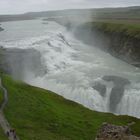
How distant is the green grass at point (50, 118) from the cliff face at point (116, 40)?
1656 inches

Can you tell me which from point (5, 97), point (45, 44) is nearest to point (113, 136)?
point (5, 97)

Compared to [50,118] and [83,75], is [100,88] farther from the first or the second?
[50,118]

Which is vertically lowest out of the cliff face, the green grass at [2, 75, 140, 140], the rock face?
the cliff face

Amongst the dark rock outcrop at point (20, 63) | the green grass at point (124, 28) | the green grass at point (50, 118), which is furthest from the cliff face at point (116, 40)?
the green grass at point (50, 118)

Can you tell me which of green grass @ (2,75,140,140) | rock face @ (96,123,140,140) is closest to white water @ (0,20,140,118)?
green grass @ (2,75,140,140)

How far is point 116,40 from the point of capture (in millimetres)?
115625

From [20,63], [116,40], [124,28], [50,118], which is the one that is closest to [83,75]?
[20,63]

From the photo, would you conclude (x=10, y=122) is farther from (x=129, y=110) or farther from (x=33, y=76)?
(x=33, y=76)

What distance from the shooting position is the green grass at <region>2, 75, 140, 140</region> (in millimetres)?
37750

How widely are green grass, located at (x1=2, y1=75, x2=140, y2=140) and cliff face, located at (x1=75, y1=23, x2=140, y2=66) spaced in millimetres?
Result: 42069

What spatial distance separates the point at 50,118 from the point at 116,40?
75964mm

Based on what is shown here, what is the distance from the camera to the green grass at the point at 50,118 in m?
37.8

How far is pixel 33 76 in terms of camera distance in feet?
276

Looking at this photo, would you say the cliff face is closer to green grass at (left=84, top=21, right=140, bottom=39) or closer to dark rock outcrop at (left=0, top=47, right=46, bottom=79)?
green grass at (left=84, top=21, right=140, bottom=39)
